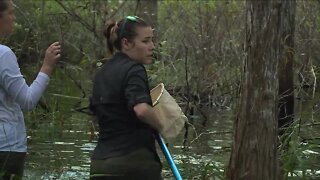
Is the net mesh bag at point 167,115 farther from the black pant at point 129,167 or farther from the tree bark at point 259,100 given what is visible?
the tree bark at point 259,100

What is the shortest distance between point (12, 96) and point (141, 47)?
2.78ft

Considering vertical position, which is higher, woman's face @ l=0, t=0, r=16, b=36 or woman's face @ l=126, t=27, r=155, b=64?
woman's face @ l=0, t=0, r=16, b=36

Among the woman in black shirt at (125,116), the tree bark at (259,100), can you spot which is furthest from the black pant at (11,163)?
the tree bark at (259,100)

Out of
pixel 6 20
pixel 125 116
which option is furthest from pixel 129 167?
pixel 6 20

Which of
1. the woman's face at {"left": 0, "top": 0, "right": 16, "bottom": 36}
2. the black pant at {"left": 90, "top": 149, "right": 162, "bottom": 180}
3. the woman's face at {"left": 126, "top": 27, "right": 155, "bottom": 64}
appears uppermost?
the woman's face at {"left": 0, "top": 0, "right": 16, "bottom": 36}

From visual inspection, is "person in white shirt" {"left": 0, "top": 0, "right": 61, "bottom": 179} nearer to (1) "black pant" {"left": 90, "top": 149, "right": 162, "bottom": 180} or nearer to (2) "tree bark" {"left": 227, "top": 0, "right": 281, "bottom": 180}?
(1) "black pant" {"left": 90, "top": 149, "right": 162, "bottom": 180}

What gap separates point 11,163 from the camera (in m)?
4.75

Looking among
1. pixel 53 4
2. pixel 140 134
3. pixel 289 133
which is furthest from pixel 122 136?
pixel 53 4

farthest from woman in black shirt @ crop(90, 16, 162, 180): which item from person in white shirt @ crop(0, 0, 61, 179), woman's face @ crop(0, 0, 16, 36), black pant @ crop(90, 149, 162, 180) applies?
woman's face @ crop(0, 0, 16, 36)

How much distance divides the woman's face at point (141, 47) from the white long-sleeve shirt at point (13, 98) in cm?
56

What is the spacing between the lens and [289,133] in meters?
7.23

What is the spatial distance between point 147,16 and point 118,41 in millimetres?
11708

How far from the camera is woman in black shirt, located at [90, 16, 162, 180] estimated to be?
4551 mm

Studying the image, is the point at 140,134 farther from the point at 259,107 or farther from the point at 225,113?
the point at 225,113
